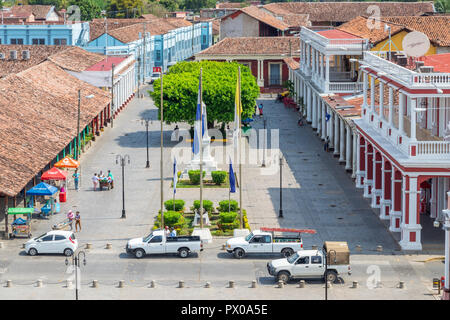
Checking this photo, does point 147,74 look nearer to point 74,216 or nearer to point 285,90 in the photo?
point 285,90

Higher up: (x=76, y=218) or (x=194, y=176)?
(x=76, y=218)

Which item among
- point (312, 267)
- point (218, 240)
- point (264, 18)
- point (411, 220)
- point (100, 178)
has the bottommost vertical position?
point (218, 240)

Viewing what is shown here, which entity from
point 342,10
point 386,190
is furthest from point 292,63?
point 342,10

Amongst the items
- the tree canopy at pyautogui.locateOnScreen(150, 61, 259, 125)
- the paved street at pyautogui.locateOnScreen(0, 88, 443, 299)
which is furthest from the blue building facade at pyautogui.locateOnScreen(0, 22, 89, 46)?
the paved street at pyautogui.locateOnScreen(0, 88, 443, 299)

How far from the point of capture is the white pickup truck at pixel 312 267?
42375 mm

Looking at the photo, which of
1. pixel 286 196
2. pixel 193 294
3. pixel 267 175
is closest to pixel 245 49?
pixel 267 175

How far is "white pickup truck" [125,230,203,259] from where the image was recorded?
154ft

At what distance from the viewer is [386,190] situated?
175 ft

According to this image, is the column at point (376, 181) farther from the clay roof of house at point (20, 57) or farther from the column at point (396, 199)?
the clay roof of house at point (20, 57)

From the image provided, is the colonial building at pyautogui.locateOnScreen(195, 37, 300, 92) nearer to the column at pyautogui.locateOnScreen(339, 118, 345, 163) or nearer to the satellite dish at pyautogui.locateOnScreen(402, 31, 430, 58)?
the column at pyautogui.locateOnScreen(339, 118, 345, 163)

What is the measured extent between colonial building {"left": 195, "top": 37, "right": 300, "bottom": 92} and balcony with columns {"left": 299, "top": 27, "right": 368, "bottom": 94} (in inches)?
799

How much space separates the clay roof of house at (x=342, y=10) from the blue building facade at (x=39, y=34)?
4661cm

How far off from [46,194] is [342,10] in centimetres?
11839

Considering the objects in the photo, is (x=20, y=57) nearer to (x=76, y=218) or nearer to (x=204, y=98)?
(x=204, y=98)
